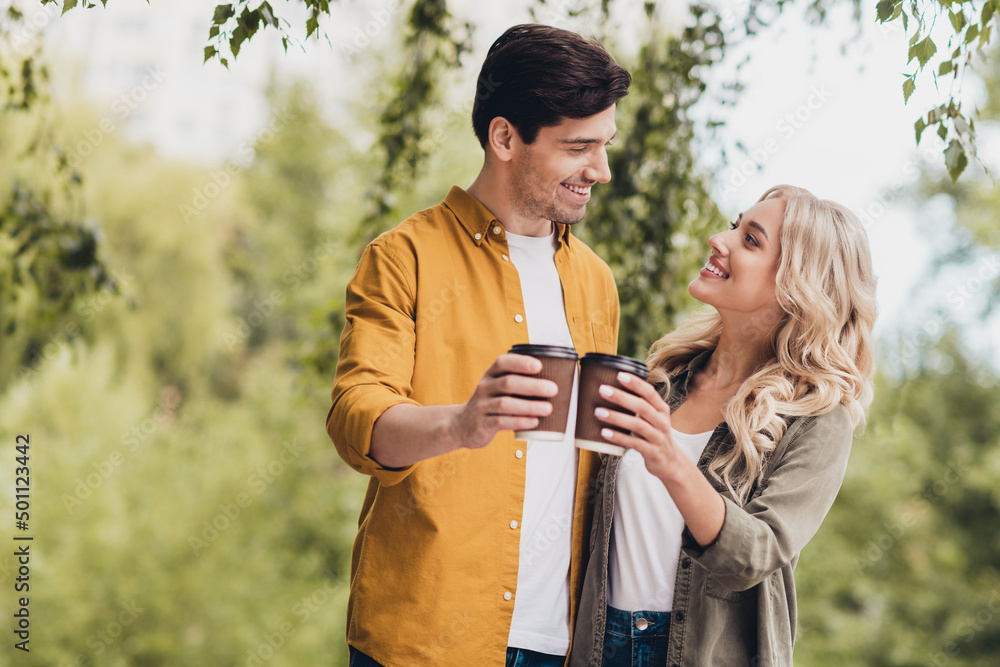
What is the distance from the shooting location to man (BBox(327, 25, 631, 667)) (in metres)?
1.83

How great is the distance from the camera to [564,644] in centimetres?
198

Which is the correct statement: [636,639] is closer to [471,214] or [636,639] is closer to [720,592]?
[720,592]

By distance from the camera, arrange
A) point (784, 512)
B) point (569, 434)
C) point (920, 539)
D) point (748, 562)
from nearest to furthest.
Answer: point (748, 562) < point (784, 512) < point (569, 434) < point (920, 539)

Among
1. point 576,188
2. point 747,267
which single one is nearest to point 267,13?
point 576,188

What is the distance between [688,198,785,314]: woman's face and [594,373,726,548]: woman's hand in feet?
2.29

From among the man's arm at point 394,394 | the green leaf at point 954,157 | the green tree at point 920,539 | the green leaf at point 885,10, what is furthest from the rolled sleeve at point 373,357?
Answer: the green tree at point 920,539

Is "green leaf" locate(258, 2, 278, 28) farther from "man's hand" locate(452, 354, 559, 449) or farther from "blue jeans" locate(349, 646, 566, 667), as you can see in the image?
"blue jeans" locate(349, 646, 566, 667)

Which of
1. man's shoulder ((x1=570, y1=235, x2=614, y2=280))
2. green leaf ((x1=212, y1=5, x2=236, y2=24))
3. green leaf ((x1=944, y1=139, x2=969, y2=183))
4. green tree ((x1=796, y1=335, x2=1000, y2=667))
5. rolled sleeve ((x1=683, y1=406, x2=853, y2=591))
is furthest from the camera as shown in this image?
green tree ((x1=796, y1=335, x2=1000, y2=667))

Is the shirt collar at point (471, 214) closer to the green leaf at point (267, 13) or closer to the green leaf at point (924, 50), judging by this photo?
the green leaf at point (267, 13)

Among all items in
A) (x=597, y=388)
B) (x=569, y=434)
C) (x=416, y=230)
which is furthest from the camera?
(x=569, y=434)

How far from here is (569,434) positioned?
2129mm

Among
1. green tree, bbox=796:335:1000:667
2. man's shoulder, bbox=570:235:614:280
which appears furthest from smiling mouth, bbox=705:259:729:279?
green tree, bbox=796:335:1000:667

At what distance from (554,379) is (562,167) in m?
0.88

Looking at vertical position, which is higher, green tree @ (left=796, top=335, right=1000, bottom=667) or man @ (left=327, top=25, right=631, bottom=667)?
man @ (left=327, top=25, right=631, bottom=667)
